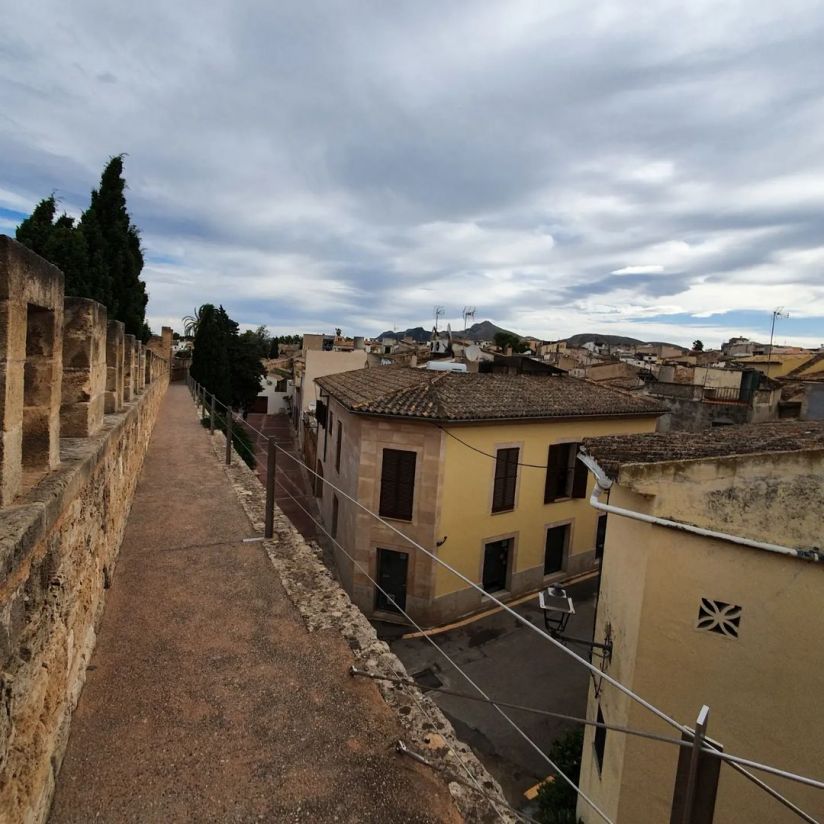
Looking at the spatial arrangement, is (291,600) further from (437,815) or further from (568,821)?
(568,821)

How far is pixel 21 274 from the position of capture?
89.6 inches

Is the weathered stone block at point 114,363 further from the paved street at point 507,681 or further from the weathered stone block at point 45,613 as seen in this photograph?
the paved street at point 507,681

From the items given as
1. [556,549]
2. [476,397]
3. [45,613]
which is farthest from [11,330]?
[556,549]

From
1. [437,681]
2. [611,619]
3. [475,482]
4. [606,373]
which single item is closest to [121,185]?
[475,482]

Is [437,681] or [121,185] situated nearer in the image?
[437,681]

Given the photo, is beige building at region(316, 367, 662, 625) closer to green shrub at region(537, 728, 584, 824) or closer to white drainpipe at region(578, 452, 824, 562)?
green shrub at region(537, 728, 584, 824)

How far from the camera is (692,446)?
19.5 ft

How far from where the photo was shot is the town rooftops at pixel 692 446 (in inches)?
207

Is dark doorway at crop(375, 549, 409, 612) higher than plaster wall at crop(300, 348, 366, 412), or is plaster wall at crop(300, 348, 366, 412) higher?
plaster wall at crop(300, 348, 366, 412)

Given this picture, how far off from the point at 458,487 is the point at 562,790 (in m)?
6.20

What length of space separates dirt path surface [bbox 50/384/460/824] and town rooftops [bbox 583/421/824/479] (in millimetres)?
3457

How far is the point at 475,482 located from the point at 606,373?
60.4 ft

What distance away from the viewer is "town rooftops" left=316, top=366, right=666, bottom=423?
1192cm

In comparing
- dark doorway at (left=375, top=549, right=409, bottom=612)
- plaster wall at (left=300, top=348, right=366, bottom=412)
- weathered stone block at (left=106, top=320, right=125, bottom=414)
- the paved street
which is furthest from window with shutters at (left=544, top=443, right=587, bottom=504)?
plaster wall at (left=300, top=348, right=366, bottom=412)
